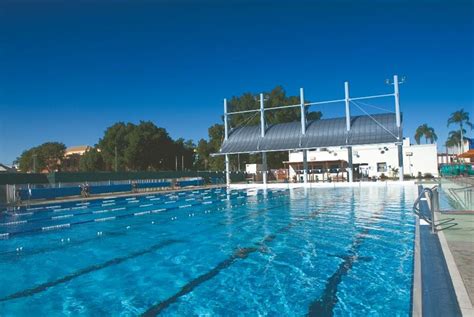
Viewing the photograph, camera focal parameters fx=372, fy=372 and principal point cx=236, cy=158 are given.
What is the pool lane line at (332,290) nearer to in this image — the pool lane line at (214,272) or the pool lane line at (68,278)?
the pool lane line at (214,272)

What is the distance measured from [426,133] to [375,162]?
40113 millimetres

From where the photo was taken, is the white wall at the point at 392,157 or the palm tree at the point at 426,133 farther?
the palm tree at the point at 426,133

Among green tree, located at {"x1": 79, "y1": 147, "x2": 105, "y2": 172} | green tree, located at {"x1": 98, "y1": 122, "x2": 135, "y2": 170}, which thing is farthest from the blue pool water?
green tree, located at {"x1": 79, "y1": 147, "x2": 105, "y2": 172}

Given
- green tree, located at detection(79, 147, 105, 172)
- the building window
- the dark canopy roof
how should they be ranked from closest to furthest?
the dark canopy roof < the building window < green tree, located at detection(79, 147, 105, 172)

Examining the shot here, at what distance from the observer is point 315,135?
3072 cm

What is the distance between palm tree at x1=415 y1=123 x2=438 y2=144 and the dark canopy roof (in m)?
50.7

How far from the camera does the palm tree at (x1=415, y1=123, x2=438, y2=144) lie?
7281 centimetres

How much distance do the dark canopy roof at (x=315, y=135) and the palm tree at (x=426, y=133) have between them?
50704mm

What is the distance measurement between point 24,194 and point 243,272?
17321 mm

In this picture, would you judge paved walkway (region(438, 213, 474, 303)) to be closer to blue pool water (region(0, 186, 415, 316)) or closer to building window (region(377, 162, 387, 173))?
blue pool water (region(0, 186, 415, 316))

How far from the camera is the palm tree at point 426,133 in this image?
2867 inches

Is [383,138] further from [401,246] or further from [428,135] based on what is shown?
[428,135]

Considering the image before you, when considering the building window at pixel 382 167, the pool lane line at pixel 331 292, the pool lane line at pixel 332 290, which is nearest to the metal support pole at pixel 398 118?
the building window at pixel 382 167

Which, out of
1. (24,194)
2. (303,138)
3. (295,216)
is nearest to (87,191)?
(24,194)
